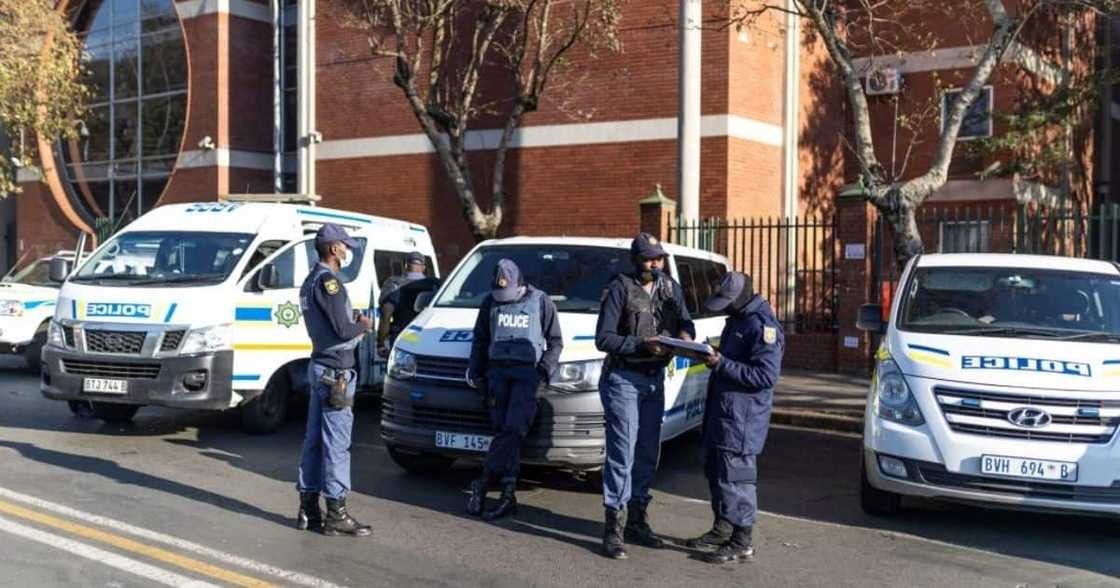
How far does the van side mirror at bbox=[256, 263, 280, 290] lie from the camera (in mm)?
10211

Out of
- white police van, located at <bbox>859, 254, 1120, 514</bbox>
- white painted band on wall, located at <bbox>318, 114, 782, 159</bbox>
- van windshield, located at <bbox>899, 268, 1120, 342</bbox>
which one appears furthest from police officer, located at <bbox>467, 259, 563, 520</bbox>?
white painted band on wall, located at <bbox>318, 114, 782, 159</bbox>

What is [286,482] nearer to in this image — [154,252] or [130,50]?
[154,252]

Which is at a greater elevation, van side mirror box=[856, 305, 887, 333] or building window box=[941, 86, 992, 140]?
building window box=[941, 86, 992, 140]

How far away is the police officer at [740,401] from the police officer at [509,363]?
1.29 meters

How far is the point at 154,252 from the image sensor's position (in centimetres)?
1059

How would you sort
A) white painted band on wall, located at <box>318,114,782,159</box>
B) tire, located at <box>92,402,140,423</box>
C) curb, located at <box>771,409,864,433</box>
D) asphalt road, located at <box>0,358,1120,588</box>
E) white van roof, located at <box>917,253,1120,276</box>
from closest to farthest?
asphalt road, located at <box>0,358,1120,588</box>, white van roof, located at <box>917,253,1120,276</box>, tire, located at <box>92,402,140,423</box>, curb, located at <box>771,409,864,433</box>, white painted band on wall, located at <box>318,114,782,159</box>

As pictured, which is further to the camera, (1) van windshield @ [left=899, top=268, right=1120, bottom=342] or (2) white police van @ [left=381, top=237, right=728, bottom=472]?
(1) van windshield @ [left=899, top=268, right=1120, bottom=342]

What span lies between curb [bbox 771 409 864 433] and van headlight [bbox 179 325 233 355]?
580 cm

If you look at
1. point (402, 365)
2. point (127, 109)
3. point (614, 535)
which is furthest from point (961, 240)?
point (127, 109)

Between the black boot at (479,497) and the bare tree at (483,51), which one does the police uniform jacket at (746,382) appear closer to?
the black boot at (479,497)

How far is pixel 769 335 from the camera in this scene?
6340 mm

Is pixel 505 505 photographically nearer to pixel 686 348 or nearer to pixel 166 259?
pixel 686 348

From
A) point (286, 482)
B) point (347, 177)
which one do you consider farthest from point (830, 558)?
point (347, 177)

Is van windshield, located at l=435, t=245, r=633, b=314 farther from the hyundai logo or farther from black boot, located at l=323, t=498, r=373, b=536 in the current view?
the hyundai logo
